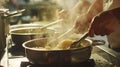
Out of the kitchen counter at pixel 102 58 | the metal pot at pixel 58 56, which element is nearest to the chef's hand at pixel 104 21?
the metal pot at pixel 58 56

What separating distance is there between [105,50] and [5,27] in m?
0.83

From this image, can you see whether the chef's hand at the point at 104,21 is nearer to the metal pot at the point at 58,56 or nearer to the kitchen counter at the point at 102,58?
the metal pot at the point at 58,56

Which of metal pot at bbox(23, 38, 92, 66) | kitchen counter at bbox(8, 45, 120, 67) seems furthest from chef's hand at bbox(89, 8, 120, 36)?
kitchen counter at bbox(8, 45, 120, 67)

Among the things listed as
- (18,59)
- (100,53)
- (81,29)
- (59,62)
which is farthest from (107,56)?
(18,59)

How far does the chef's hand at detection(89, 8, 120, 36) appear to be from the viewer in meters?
1.48

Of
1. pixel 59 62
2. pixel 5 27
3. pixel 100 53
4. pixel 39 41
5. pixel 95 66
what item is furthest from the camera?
pixel 5 27

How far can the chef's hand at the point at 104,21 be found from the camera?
1481 millimetres

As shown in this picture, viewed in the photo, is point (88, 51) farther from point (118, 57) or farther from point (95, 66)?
point (118, 57)

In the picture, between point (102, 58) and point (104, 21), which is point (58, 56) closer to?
point (104, 21)

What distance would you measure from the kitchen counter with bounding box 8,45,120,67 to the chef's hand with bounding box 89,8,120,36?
10.3 inches

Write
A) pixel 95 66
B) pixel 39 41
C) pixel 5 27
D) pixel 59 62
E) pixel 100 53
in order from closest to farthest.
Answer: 1. pixel 59 62
2. pixel 95 66
3. pixel 39 41
4. pixel 100 53
5. pixel 5 27

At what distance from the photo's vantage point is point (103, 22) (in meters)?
1.50

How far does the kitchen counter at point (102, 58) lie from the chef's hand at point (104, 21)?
0.86 feet

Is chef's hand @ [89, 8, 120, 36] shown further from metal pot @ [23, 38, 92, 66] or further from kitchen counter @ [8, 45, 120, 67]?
kitchen counter @ [8, 45, 120, 67]
